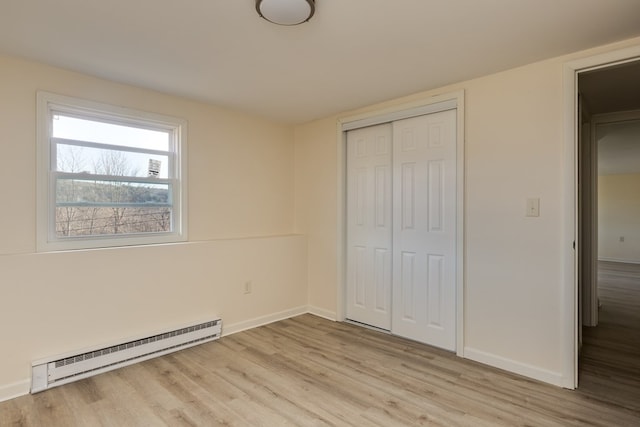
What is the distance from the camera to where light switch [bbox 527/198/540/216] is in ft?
8.20

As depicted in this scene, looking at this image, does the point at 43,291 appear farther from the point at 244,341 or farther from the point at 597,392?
the point at 597,392

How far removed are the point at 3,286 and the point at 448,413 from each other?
296 centimetres

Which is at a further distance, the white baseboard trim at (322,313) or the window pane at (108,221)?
the white baseboard trim at (322,313)

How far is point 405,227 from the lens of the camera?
331 centimetres

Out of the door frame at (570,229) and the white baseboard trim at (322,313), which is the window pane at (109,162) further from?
the door frame at (570,229)

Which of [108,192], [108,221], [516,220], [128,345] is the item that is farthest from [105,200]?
[516,220]

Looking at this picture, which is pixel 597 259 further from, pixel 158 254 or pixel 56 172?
pixel 56 172

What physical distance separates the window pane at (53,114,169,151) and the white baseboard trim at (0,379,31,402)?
175 centimetres

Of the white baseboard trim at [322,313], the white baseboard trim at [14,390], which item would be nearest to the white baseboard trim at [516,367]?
the white baseboard trim at [322,313]

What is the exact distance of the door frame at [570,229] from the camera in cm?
234

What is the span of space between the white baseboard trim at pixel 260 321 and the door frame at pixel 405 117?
0.55 meters

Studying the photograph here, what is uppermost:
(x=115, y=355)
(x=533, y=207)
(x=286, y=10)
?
(x=286, y=10)

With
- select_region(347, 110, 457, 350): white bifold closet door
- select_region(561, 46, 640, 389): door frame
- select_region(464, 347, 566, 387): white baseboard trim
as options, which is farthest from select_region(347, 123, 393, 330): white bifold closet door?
select_region(561, 46, 640, 389): door frame

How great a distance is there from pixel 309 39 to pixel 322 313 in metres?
2.97
